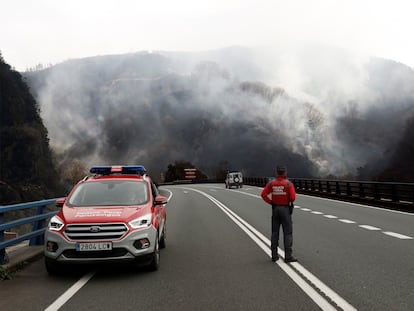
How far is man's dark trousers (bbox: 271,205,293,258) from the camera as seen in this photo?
324 inches

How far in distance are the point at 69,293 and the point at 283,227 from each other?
404cm

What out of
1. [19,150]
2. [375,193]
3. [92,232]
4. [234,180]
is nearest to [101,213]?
[92,232]

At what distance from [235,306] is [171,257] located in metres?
3.75

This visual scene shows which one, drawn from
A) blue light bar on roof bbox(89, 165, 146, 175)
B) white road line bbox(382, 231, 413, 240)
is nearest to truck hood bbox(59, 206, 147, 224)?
blue light bar on roof bbox(89, 165, 146, 175)

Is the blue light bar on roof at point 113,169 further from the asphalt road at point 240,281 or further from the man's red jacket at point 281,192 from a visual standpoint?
the man's red jacket at point 281,192

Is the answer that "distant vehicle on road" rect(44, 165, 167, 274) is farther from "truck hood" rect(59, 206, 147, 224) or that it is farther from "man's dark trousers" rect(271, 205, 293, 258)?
"man's dark trousers" rect(271, 205, 293, 258)

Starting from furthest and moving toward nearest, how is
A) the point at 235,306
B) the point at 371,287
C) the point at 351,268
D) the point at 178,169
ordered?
the point at 178,169
the point at 351,268
the point at 371,287
the point at 235,306

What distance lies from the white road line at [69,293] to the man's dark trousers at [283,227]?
128 inches

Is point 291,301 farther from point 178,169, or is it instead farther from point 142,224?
point 178,169

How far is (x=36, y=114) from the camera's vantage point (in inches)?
5753

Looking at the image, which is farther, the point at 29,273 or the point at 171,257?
the point at 171,257

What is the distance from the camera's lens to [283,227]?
8.38m

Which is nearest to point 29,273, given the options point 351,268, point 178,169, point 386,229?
point 351,268

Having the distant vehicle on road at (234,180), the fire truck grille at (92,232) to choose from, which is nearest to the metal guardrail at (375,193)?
the fire truck grille at (92,232)
